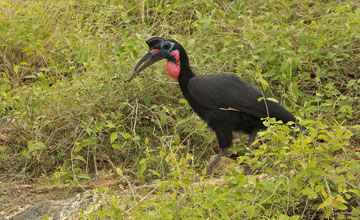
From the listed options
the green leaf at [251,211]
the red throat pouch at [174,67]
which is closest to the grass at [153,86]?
the red throat pouch at [174,67]

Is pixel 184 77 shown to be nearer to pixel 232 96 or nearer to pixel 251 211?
pixel 232 96

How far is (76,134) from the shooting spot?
4387mm

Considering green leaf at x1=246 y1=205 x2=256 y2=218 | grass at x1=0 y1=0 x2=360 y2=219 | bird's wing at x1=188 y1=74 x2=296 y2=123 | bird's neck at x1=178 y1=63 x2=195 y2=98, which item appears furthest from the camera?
bird's neck at x1=178 y1=63 x2=195 y2=98

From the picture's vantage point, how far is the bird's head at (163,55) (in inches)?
168

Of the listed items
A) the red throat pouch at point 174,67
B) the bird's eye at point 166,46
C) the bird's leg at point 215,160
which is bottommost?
the bird's leg at point 215,160

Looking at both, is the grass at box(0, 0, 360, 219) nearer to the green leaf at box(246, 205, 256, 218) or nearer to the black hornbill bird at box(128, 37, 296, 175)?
the black hornbill bird at box(128, 37, 296, 175)

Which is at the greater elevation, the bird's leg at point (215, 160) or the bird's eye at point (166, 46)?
the bird's eye at point (166, 46)

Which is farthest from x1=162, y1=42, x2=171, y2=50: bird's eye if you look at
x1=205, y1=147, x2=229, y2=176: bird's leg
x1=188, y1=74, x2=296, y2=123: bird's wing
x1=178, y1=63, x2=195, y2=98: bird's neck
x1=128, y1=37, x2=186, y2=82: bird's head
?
x1=205, y1=147, x2=229, y2=176: bird's leg

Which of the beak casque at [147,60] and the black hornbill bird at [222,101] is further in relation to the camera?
the beak casque at [147,60]

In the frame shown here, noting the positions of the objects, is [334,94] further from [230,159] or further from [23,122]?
[23,122]

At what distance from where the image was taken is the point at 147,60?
431 centimetres

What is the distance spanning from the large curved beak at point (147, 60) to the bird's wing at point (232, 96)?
31 cm

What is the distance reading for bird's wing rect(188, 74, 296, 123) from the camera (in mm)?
3994

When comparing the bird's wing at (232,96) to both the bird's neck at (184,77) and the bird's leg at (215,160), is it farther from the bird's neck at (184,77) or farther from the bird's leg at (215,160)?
the bird's leg at (215,160)
